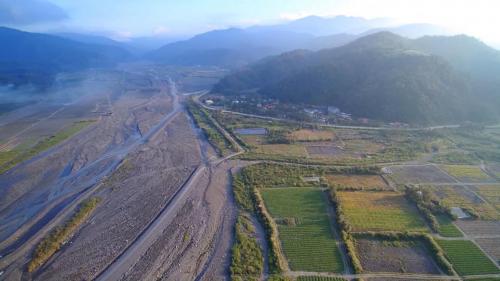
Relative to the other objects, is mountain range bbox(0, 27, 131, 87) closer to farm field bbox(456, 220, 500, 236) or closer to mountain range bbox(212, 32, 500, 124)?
mountain range bbox(212, 32, 500, 124)

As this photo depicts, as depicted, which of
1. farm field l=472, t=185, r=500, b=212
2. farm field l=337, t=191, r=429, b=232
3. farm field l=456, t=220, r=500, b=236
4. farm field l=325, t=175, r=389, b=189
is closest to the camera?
farm field l=456, t=220, r=500, b=236

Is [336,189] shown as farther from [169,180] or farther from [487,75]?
[487,75]

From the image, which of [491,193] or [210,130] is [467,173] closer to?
[491,193]

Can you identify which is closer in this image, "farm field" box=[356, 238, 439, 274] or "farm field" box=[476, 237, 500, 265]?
"farm field" box=[356, 238, 439, 274]

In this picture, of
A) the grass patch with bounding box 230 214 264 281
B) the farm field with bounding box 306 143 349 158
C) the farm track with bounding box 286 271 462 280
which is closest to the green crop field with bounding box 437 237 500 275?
the farm track with bounding box 286 271 462 280

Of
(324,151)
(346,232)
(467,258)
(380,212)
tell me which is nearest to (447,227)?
(467,258)

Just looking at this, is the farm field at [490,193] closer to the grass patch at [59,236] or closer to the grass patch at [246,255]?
the grass patch at [246,255]

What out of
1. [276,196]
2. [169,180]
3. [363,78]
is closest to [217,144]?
[169,180]
